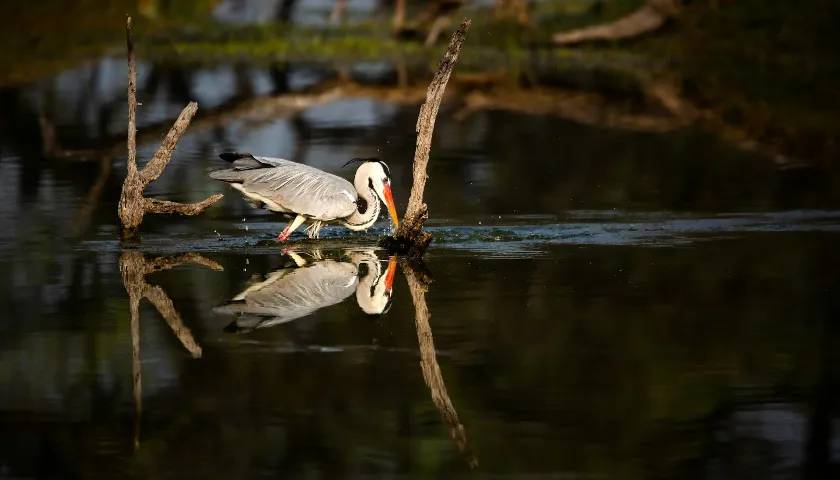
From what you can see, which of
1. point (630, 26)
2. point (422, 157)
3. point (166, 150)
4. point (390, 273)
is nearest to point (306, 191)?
point (166, 150)

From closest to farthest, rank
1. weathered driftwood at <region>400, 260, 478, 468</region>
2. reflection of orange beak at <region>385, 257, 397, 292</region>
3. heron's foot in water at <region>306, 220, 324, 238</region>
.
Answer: weathered driftwood at <region>400, 260, 478, 468</region> → reflection of orange beak at <region>385, 257, 397, 292</region> → heron's foot in water at <region>306, 220, 324, 238</region>

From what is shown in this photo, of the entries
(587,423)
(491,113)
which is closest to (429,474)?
(587,423)

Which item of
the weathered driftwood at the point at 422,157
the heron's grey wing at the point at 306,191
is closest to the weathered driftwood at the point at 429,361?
the weathered driftwood at the point at 422,157

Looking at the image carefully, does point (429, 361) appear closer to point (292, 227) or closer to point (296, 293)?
point (296, 293)

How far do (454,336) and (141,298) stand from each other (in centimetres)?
267

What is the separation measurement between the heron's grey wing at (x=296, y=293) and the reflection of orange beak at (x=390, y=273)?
0.25m

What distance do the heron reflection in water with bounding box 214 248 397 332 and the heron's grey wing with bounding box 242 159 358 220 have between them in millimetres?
448

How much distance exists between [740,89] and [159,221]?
17105mm

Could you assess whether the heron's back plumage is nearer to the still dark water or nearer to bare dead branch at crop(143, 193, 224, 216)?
bare dead branch at crop(143, 193, 224, 216)

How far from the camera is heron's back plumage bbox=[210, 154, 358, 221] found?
1571cm

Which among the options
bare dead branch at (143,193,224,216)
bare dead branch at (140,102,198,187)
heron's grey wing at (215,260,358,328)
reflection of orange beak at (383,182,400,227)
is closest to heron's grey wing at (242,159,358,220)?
reflection of orange beak at (383,182,400,227)

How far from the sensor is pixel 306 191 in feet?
51.7

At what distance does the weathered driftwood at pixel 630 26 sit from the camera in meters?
38.7

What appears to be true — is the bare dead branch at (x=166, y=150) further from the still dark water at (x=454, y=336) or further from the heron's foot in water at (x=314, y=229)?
the heron's foot in water at (x=314, y=229)
